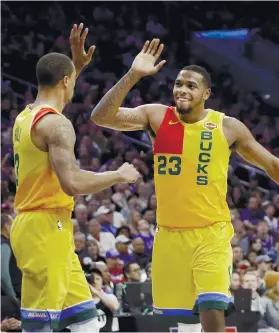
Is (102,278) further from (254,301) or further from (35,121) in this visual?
(35,121)

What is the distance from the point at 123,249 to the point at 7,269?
308 centimetres

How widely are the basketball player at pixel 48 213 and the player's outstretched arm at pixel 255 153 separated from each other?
5.06 ft

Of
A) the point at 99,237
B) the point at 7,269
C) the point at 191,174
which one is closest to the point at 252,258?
the point at 99,237

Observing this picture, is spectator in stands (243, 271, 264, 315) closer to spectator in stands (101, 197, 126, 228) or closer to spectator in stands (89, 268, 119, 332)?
spectator in stands (89, 268, 119, 332)

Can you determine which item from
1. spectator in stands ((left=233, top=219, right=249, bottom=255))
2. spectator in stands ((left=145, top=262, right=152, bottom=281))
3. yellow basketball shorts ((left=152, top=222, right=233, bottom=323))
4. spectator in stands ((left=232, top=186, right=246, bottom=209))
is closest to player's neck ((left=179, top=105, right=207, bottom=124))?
yellow basketball shorts ((left=152, top=222, right=233, bottom=323))

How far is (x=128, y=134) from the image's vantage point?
61.4 ft

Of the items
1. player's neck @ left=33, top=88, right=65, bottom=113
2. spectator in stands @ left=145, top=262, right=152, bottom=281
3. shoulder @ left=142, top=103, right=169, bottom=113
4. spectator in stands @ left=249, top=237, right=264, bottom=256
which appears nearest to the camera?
player's neck @ left=33, top=88, right=65, bottom=113

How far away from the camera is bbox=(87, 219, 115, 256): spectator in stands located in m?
12.7

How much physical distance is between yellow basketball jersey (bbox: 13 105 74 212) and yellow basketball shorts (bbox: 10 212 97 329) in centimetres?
8

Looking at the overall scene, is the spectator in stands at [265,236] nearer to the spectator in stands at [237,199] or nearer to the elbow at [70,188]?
the spectator in stands at [237,199]

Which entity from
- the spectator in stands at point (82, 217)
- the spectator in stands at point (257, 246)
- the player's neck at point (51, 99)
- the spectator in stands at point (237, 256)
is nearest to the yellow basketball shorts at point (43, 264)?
the player's neck at point (51, 99)

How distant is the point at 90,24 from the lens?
21484 mm

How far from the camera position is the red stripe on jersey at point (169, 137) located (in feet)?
23.7

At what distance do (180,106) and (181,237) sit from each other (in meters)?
1.02
